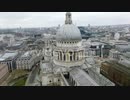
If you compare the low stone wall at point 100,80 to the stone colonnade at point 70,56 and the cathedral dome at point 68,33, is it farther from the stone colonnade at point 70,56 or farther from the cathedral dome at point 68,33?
the cathedral dome at point 68,33

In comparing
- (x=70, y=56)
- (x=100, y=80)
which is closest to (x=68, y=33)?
(x=70, y=56)

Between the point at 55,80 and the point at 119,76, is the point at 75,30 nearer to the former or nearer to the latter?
the point at 55,80

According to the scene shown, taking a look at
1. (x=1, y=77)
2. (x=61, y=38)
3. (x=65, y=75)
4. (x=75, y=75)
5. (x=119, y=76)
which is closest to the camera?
(x=75, y=75)

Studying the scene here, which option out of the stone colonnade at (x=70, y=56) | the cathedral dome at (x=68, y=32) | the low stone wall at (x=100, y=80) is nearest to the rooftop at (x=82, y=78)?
the low stone wall at (x=100, y=80)

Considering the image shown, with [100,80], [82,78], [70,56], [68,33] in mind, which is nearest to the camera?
[82,78]

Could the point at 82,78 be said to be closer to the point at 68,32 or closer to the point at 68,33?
the point at 68,33

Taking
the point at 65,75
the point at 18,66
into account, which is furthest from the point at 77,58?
the point at 18,66

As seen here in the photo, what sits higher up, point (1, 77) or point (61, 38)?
point (61, 38)

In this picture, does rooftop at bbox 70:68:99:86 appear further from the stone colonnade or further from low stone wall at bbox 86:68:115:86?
the stone colonnade
